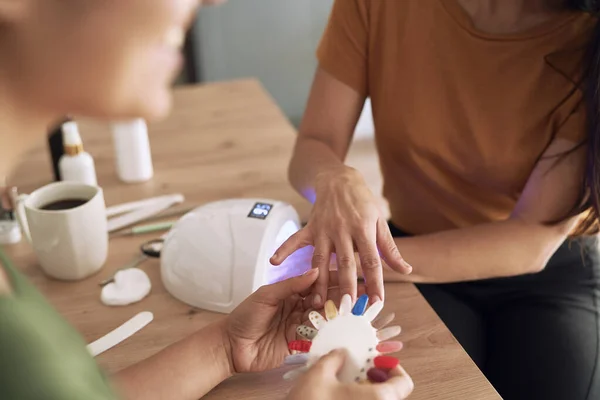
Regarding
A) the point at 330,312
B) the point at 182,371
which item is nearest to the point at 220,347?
the point at 182,371

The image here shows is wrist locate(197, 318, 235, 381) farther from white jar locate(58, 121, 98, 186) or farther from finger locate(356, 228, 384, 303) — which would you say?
white jar locate(58, 121, 98, 186)

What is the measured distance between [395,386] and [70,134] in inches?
27.0

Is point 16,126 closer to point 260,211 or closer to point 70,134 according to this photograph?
point 260,211

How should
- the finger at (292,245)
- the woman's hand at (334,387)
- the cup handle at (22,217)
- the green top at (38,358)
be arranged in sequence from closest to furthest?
1. the green top at (38,358)
2. the woman's hand at (334,387)
3. the finger at (292,245)
4. the cup handle at (22,217)

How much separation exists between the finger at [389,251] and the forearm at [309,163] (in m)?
0.16

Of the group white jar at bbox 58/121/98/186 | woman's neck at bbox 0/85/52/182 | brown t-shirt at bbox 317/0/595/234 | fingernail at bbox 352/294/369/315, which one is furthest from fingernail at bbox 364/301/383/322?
white jar at bbox 58/121/98/186

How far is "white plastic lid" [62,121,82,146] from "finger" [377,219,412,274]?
0.51 meters

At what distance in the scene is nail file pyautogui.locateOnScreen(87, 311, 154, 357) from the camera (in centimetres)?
77

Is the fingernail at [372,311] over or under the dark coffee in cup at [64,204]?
under

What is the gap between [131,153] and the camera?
3.78 feet

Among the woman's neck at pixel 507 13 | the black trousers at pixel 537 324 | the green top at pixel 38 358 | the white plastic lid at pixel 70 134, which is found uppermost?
the woman's neck at pixel 507 13

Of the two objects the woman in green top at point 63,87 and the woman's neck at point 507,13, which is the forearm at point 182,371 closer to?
the woman in green top at point 63,87

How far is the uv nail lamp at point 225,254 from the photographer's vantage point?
2.66 ft

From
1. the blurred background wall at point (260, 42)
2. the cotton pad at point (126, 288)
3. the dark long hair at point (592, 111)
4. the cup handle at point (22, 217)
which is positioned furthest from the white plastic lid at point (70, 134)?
the blurred background wall at point (260, 42)
